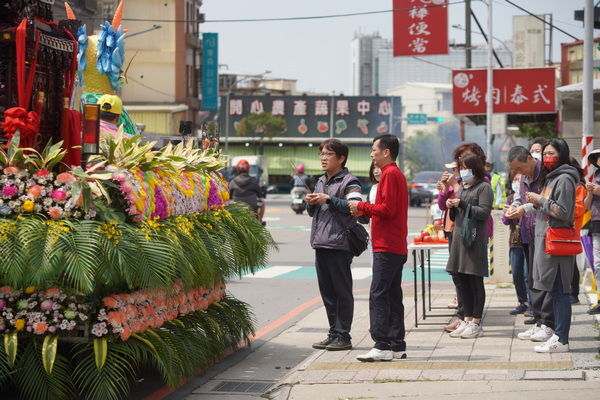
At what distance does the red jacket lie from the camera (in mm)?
8531

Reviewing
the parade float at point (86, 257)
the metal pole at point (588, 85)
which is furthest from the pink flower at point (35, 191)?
the metal pole at point (588, 85)

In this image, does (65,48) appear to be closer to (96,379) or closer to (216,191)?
(216,191)

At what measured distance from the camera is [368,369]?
8.32 m

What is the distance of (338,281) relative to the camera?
31.0ft

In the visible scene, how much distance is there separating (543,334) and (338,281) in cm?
194

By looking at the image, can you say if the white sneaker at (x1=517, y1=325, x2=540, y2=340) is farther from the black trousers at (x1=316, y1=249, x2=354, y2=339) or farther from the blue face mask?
the black trousers at (x1=316, y1=249, x2=354, y2=339)

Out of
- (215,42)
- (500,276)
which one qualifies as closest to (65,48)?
(500,276)

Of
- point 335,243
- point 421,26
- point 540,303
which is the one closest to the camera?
point 335,243

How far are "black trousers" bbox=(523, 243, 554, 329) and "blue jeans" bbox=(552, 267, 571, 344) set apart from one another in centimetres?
28

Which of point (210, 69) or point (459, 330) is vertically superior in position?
point (210, 69)

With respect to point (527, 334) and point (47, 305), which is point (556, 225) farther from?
point (47, 305)

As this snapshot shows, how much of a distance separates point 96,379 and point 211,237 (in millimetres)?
1966

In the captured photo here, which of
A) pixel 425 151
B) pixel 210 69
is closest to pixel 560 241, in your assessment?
pixel 210 69

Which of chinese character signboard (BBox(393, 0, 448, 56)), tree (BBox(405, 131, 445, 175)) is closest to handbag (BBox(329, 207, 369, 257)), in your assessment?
chinese character signboard (BBox(393, 0, 448, 56))
